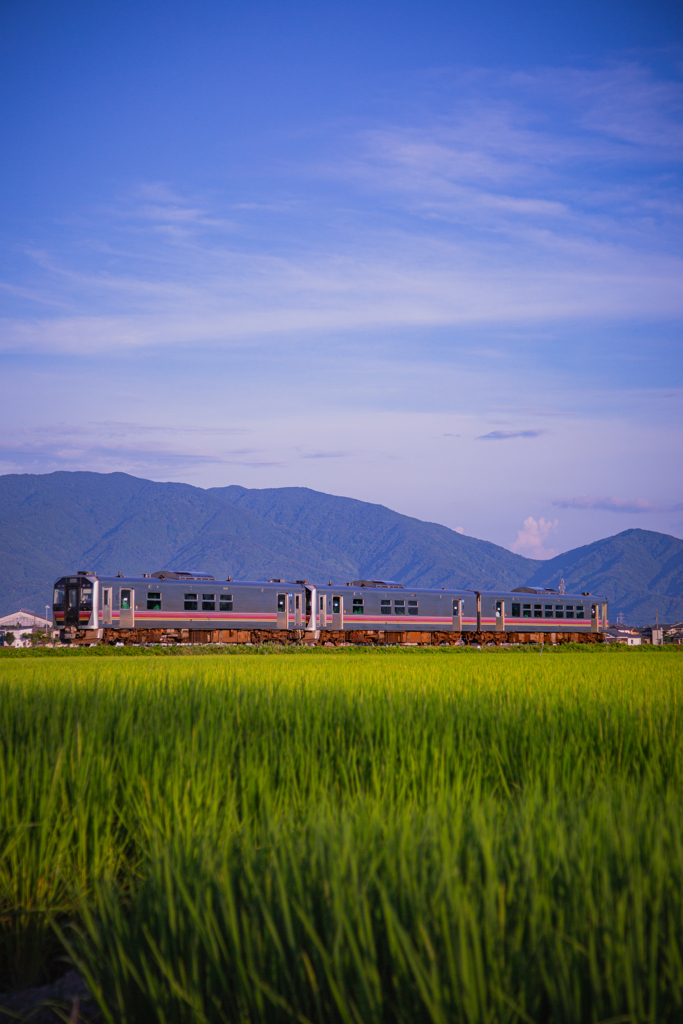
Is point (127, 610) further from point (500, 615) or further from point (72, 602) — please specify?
point (500, 615)

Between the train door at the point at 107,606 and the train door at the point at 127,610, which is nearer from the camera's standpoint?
the train door at the point at 107,606

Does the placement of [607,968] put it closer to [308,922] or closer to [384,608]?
[308,922]

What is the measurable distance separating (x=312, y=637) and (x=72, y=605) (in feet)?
38.9

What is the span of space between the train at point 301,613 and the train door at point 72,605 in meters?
0.04

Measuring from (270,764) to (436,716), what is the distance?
201 centimetres

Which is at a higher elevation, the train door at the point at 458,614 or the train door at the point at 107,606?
the train door at the point at 107,606

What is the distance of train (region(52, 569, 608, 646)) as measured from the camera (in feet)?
111

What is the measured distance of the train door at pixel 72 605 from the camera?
33.5 meters

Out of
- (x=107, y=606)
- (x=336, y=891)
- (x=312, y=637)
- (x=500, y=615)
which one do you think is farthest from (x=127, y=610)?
(x=336, y=891)

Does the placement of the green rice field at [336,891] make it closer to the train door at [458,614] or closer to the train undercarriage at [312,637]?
the train undercarriage at [312,637]

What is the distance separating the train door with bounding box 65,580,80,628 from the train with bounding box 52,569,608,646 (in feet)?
0.14

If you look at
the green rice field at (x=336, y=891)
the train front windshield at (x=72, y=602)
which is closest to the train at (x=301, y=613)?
the train front windshield at (x=72, y=602)

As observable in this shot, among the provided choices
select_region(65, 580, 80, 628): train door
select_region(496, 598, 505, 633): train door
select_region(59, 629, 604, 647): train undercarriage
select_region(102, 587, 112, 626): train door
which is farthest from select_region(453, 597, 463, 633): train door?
select_region(65, 580, 80, 628): train door

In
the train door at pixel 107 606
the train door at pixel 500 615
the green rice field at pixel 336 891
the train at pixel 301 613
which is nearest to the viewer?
the green rice field at pixel 336 891
